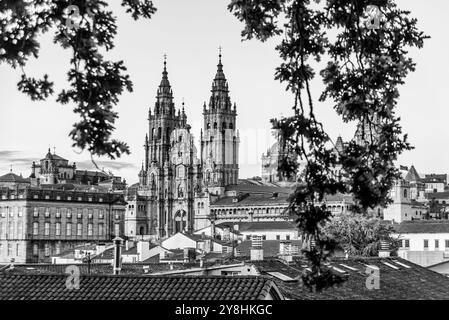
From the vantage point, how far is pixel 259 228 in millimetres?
108625

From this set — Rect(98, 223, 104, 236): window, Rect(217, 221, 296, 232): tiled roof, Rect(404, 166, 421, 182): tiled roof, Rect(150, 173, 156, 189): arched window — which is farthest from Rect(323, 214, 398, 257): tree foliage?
Rect(404, 166, 421, 182): tiled roof

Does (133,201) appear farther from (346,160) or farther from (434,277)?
(346,160)

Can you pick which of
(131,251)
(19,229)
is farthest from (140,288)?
(19,229)

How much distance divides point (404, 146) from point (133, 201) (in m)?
A: 132

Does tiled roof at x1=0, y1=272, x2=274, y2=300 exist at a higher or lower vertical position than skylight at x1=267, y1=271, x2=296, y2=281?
higher

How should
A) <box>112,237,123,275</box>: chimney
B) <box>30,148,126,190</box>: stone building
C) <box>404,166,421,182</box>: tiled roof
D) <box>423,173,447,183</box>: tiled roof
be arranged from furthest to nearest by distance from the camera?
<box>423,173,447,183</box>: tiled roof, <box>30,148,126,190</box>: stone building, <box>404,166,421,182</box>: tiled roof, <box>112,237,123,275</box>: chimney

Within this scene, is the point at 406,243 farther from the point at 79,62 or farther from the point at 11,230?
the point at 79,62

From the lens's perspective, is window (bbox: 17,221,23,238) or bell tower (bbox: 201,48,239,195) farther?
bell tower (bbox: 201,48,239,195)

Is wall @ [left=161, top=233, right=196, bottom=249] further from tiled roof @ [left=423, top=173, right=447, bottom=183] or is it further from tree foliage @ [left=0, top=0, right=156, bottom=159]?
tiled roof @ [left=423, top=173, right=447, bottom=183]

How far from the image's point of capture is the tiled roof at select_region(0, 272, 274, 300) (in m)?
18.4

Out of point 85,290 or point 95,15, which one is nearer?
point 95,15

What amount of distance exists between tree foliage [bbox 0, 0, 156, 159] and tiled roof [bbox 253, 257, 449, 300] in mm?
15896

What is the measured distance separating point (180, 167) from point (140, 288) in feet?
409
